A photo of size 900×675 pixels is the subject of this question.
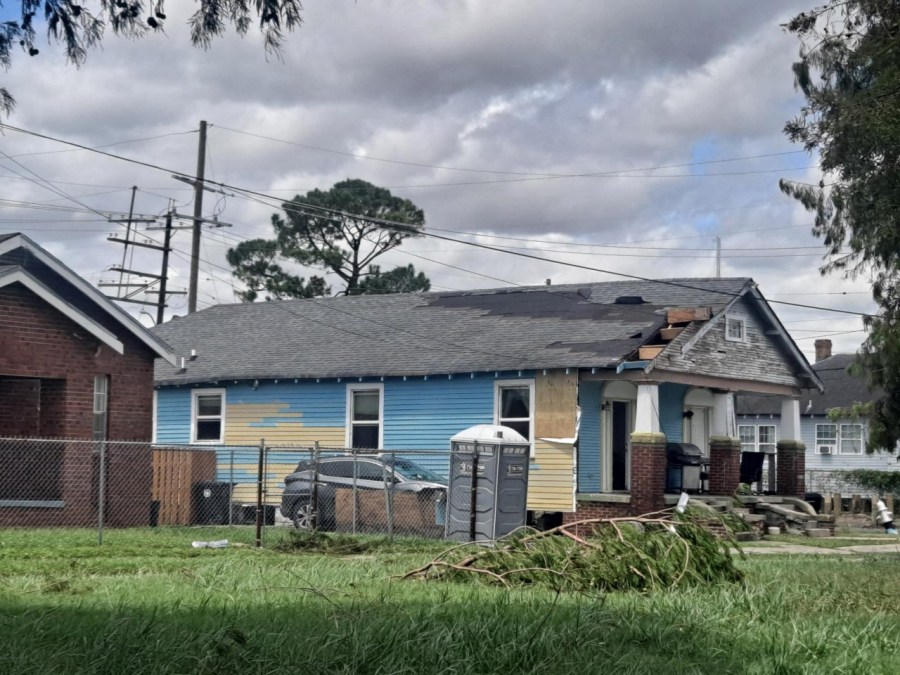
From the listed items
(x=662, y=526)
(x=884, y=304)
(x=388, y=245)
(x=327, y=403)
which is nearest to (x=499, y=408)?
(x=327, y=403)

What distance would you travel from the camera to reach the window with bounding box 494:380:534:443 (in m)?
26.4

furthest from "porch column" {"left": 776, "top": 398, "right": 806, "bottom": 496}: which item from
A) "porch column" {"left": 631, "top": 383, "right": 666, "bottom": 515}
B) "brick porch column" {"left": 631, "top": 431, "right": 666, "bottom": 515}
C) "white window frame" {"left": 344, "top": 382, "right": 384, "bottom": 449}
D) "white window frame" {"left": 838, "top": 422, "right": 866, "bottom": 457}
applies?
"white window frame" {"left": 838, "top": 422, "right": 866, "bottom": 457}

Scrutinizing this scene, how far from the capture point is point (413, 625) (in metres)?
8.20

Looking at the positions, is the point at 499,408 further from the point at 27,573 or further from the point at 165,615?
the point at 165,615

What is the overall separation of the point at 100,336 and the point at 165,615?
14.7 meters

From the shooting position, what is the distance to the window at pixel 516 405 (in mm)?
26438

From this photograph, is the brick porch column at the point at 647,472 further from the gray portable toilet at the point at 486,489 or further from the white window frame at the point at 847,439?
the white window frame at the point at 847,439

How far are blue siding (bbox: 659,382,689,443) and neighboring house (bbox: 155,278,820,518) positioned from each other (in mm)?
49

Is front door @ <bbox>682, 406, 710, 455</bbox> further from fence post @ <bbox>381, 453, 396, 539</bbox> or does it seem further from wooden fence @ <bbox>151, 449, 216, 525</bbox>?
wooden fence @ <bbox>151, 449, 216, 525</bbox>

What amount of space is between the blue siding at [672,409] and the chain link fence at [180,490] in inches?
265

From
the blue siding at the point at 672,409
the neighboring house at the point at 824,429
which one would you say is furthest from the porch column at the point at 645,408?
the neighboring house at the point at 824,429

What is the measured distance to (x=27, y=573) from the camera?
1295cm

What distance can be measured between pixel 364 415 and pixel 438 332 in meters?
2.73

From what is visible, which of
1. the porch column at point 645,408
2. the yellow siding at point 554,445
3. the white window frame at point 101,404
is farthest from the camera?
the yellow siding at point 554,445
